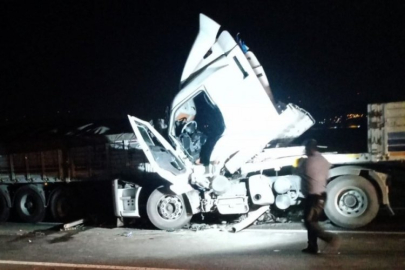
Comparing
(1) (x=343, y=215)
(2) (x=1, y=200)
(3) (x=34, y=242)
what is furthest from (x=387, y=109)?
(2) (x=1, y=200)

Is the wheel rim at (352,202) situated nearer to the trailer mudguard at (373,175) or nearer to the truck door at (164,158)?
the trailer mudguard at (373,175)

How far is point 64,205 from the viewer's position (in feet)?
43.2

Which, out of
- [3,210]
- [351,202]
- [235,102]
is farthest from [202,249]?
[3,210]

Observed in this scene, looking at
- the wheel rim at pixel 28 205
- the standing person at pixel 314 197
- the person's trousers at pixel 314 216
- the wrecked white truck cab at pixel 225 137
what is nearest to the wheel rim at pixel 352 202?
the wrecked white truck cab at pixel 225 137

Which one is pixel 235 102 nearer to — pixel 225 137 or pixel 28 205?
pixel 225 137

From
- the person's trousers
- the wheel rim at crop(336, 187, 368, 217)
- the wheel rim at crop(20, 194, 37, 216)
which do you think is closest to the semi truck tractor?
the wheel rim at crop(336, 187, 368, 217)

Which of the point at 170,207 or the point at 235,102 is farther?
the point at 170,207

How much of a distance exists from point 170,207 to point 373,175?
13.6 feet

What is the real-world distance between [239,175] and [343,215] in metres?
2.15

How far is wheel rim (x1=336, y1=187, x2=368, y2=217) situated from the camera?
31.3 ft

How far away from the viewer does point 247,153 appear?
977cm

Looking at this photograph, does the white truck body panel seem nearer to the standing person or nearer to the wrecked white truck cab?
the wrecked white truck cab

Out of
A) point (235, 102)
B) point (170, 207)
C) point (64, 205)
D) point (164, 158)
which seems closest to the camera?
point (235, 102)

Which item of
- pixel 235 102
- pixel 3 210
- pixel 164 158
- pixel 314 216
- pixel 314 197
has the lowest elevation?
pixel 3 210
